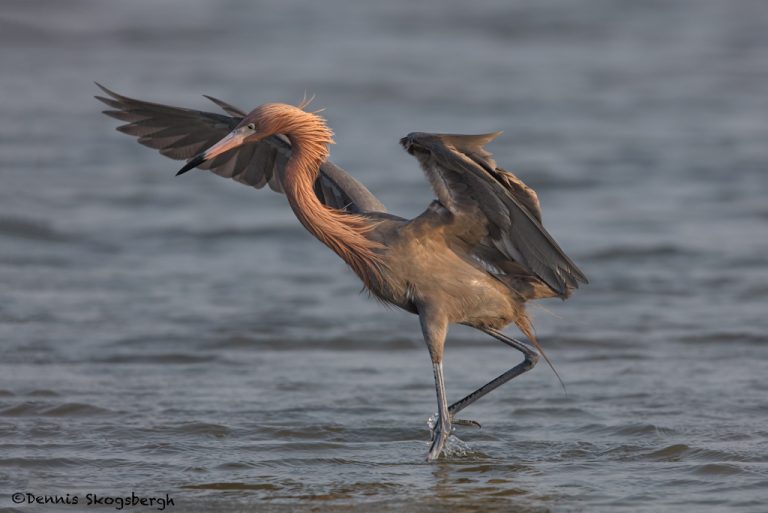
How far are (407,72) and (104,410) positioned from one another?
14141mm

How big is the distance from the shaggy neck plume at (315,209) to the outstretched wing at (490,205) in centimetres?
64

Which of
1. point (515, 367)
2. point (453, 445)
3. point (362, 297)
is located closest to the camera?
point (453, 445)

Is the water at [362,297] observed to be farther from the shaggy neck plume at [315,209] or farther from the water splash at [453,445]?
the shaggy neck plume at [315,209]

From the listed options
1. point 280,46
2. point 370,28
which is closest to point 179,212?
point 280,46

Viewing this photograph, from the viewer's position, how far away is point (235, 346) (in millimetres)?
10281

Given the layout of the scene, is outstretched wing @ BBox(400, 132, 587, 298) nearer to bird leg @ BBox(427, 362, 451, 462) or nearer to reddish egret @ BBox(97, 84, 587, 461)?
Answer: reddish egret @ BBox(97, 84, 587, 461)

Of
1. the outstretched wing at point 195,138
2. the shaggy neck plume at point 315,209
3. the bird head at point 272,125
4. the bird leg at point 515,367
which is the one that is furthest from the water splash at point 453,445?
the bird head at point 272,125

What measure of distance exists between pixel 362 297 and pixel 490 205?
4.37 m

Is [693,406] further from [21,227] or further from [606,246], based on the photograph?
[21,227]

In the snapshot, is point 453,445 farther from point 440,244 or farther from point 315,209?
point 315,209

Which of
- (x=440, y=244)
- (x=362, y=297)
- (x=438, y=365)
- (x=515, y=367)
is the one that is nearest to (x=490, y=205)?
(x=440, y=244)

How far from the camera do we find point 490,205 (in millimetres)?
7555

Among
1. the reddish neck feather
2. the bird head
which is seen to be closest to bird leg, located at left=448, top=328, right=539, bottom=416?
the reddish neck feather

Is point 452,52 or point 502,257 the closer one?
point 502,257
